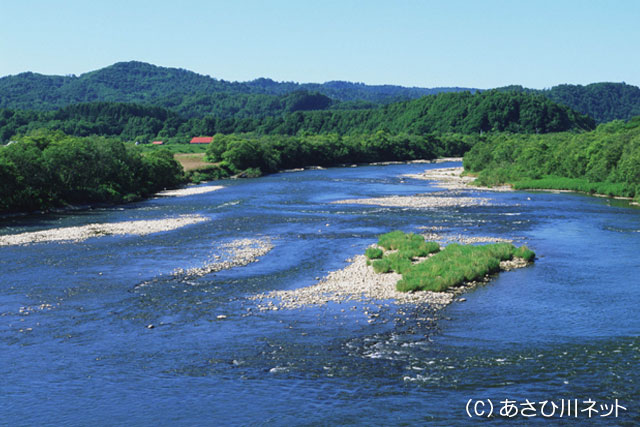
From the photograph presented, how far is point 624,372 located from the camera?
968 inches

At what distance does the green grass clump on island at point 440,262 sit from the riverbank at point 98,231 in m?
23.7

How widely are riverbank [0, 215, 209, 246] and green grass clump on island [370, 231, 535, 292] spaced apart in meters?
23.7

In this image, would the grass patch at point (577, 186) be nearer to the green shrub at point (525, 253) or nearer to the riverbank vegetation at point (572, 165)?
the riverbank vegetation at point (572, 165)

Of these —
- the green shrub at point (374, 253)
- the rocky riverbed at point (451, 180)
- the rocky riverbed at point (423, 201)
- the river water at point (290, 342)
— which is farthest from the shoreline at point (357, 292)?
the rocky riverbed at point (451, 180)

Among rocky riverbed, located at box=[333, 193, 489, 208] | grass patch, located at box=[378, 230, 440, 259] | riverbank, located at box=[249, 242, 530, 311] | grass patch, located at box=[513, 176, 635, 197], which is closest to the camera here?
riverbank, located at box=[249, 242, 530, 311]

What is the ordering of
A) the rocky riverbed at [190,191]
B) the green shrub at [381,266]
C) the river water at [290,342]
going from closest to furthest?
the river water at [290,342], the green shrub at [381,266], the rocky riverbed at [190,191]

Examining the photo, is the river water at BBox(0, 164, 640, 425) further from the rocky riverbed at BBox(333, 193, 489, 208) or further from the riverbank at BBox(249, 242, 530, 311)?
the rocky riverbed at BBox(333, 193, 489, 208)

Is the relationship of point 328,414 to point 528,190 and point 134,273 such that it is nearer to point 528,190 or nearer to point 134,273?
point 134,273

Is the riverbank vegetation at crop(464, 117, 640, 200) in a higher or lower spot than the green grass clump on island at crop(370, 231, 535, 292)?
higher

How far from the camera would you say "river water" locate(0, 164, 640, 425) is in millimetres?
22547

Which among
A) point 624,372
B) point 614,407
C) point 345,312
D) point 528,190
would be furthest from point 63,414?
point 528,190

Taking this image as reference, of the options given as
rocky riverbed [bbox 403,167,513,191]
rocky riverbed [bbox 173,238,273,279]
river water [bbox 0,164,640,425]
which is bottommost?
river water [bbox 0,164,640,425]

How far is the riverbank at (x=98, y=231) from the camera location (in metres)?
54.9

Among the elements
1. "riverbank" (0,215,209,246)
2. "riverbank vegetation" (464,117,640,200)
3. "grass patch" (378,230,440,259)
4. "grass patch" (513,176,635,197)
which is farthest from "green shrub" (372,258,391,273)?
"grass patch" (513,176,635,197)
